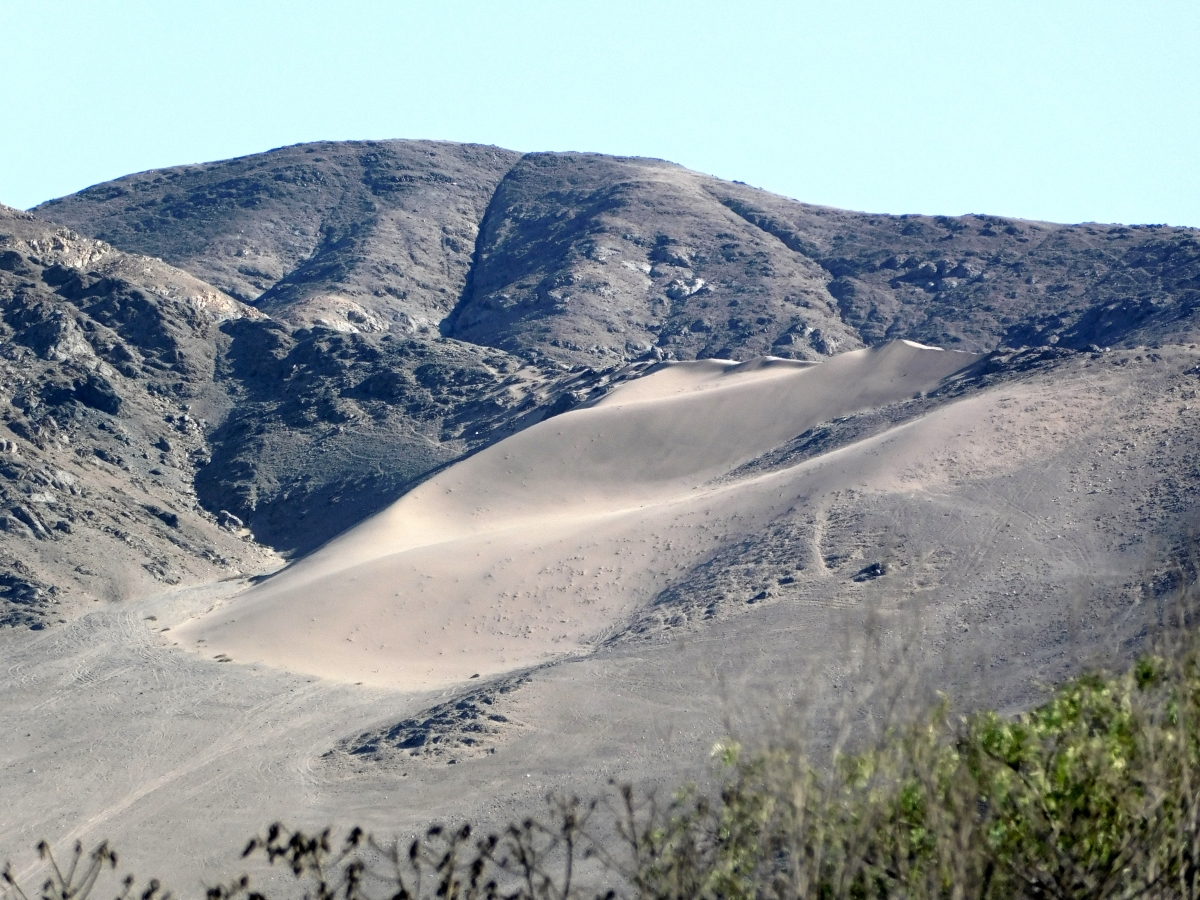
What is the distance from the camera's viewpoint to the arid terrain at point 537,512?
24891mm

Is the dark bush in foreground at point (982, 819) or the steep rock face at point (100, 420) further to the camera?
the steep rock face at point (100, 420)

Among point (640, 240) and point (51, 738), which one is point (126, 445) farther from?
point (640, 240)

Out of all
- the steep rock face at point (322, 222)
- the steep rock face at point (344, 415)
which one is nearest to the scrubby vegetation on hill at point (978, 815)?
the steep rock face at point (344, 415)

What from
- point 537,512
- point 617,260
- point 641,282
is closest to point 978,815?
point 537,512

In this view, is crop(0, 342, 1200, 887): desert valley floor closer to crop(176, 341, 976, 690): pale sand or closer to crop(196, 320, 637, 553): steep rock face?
crop(176, 341, 976, 690): pale sand

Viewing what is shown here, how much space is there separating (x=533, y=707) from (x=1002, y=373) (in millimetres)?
20577

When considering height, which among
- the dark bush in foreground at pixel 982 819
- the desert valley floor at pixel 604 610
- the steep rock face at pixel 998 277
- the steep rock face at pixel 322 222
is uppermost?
the steep rock face at pixel 322 222

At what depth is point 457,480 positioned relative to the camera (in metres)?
44.7

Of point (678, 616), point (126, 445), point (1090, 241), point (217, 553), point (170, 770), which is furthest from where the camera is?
point (1090, 241)


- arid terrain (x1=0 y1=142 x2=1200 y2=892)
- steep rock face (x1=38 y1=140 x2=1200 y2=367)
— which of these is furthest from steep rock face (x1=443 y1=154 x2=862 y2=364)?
arid terrain (x1=0 y1=142 x2=1200 y2=892)

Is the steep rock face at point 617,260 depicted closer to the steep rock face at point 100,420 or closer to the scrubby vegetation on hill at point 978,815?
the steep rock face at point 100,420

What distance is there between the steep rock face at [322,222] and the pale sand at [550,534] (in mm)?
27659

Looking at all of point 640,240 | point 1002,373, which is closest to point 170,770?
point 1002,373

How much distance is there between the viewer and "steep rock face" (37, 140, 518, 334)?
80.9 m
